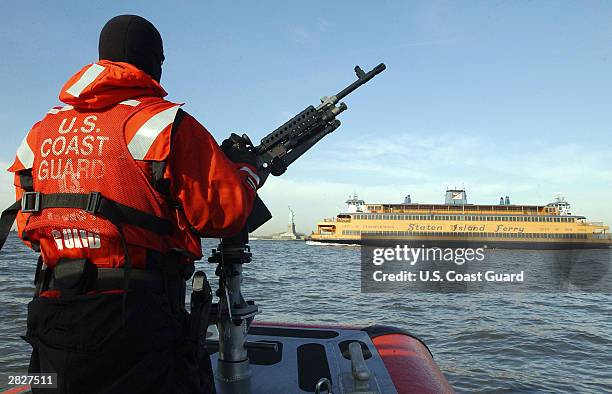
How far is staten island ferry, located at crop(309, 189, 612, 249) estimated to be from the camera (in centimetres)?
6084

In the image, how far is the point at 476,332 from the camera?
8.30m

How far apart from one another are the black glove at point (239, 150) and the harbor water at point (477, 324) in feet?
14.4

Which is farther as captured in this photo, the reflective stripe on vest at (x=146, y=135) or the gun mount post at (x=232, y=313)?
the gun mount post at (x=232, y=313)

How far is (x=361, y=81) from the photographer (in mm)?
3857

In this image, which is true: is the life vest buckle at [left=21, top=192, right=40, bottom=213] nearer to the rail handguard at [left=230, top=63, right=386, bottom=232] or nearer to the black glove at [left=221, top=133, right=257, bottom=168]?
the black glove at [left=221, top=133, right=257, bottom=168]

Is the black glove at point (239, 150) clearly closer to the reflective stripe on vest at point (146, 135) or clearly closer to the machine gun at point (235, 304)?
the machine gun at point (235, 304)

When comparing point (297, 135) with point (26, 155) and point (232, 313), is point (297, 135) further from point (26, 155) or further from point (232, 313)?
point (26, 155)

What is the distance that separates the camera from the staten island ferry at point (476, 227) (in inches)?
2395

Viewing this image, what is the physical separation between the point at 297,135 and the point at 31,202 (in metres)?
1.92

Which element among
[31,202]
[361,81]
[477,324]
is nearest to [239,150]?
[31,202]

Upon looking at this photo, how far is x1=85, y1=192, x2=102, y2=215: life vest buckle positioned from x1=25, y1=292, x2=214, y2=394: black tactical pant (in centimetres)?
30

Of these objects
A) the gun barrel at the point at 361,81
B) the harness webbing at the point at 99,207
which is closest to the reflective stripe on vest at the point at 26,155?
the harness webbing at the point at 99,207

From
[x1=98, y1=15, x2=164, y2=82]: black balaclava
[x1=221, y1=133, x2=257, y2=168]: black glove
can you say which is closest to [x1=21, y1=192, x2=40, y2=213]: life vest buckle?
[x1=98, y1=15, x2=164, y2=82]: black balaclava

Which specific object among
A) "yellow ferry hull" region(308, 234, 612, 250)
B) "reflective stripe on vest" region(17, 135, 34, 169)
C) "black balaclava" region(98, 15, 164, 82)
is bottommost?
"yellow ferry hull" region(308, 234, 612, 250)
